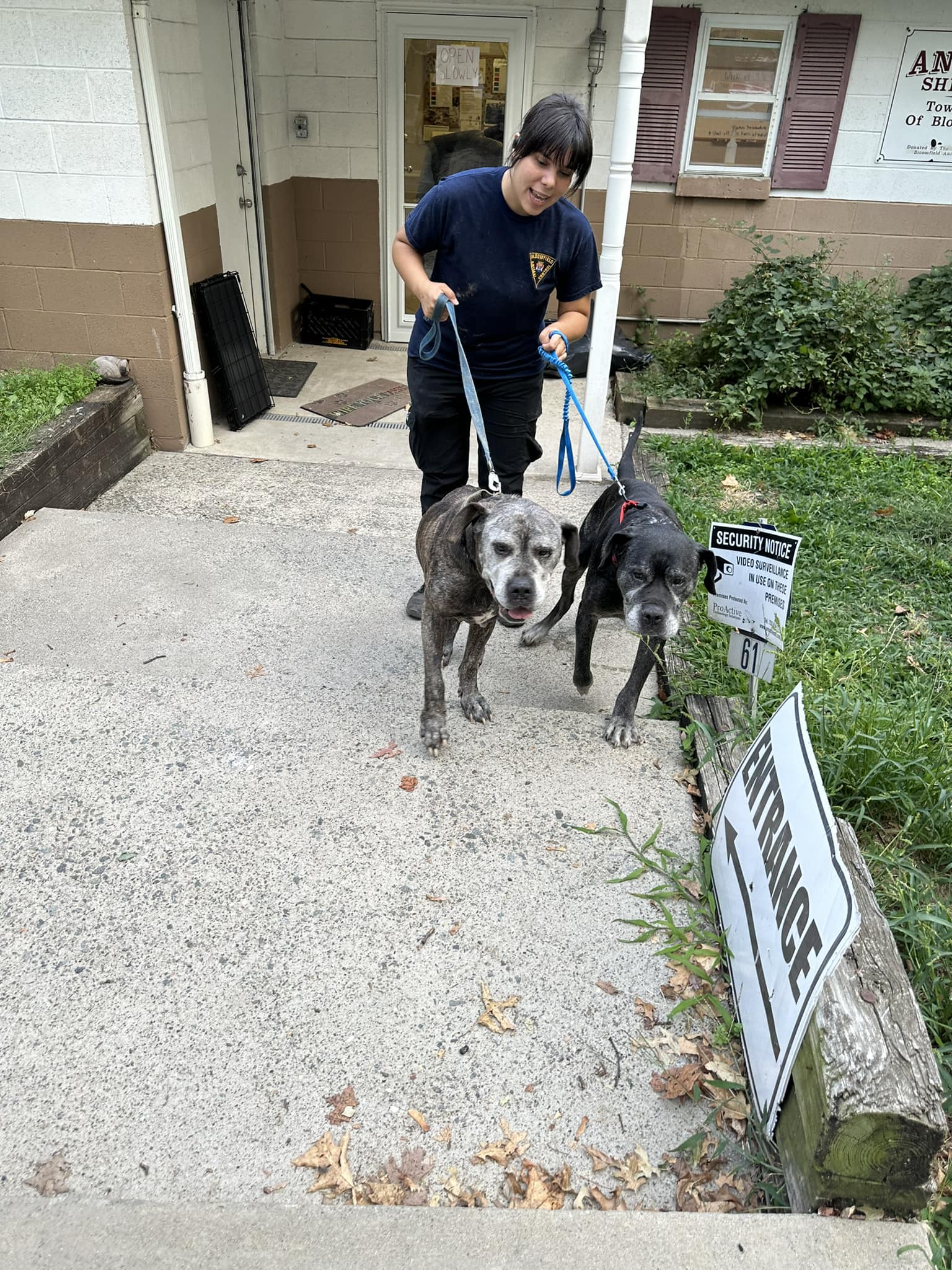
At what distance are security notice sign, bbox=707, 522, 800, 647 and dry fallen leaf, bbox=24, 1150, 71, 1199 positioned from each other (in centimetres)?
231

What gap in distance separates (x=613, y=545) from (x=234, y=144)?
567cm

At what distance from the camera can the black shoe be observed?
395cm

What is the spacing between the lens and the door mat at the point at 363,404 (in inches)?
261

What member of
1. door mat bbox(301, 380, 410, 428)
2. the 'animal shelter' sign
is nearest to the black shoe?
door mat bbox(301, 380, 410, 428)

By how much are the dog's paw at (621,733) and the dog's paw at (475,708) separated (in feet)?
1.41

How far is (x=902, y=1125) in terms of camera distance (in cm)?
166

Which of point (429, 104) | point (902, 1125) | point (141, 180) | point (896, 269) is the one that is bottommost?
point (902, 1125)

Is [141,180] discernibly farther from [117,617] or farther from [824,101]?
[824,101]

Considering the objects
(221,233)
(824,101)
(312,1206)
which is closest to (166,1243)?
(312,1206)

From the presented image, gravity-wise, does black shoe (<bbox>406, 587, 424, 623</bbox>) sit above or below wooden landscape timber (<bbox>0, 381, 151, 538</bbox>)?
below

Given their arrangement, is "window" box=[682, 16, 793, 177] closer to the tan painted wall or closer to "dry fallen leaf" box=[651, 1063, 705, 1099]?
the tan painted wall

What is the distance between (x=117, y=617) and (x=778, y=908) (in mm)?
2908

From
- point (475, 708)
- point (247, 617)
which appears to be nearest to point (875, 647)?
point (475, 708)

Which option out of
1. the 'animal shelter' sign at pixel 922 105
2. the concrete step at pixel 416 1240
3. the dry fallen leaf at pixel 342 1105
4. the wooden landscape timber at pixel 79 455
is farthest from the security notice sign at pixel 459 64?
the concrete step at pixel 416 1240
